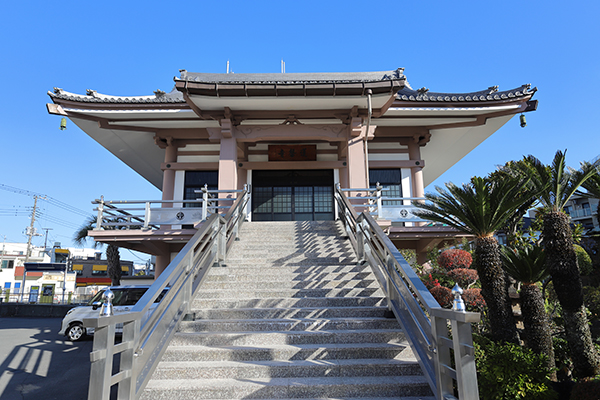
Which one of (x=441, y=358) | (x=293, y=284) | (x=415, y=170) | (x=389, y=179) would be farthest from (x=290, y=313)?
(x=415, y=170)

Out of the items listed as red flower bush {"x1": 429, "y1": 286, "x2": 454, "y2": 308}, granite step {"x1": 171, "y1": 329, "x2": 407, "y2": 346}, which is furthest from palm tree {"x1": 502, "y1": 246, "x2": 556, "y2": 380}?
granite step {"x1": 171, "y1": 329, "x2": 407, "y2": 346}

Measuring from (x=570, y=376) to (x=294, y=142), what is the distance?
9843 mm

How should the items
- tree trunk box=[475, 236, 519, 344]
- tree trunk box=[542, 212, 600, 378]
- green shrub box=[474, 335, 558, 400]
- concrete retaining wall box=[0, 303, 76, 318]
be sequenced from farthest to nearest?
1. concrete retaining wall box=[0, 303, 76, 318]
2. tree trunk box=[475, 236, 519, 344]
3. tree trunk box=[542, 212, 600, 378]
4. green shrub box=[474, 335, 558, 400]

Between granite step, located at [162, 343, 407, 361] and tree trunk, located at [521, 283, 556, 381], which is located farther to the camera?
tree trunk, located at [521, 283, 556, 381]

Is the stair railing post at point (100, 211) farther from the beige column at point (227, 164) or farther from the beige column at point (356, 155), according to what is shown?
the beige column at point (356, 155)

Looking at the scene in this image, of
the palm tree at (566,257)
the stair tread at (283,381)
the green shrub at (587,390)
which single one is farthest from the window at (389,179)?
the stair tread at (283,381)

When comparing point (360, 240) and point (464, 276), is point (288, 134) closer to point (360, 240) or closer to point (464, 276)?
point (360, 240)

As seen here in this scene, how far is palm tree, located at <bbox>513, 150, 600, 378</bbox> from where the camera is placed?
6102 millimetres

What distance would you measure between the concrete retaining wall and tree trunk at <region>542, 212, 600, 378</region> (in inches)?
817

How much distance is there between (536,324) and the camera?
658 centimetres

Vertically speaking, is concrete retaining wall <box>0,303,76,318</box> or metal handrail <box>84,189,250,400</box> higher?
metal handrail <box>84,189,250,400</box>

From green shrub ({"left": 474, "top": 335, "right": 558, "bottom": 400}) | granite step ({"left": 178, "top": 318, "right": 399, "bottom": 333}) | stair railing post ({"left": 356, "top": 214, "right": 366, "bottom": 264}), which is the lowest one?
green shrub ({"left": 474, "top": 335, "right": 558, "bottom": 400})

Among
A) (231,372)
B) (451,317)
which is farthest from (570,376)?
(231,372)

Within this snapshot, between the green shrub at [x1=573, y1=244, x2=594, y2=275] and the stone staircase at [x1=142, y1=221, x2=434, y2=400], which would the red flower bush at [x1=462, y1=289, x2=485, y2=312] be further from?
the green shrub at [x1=573, y1=244, x2=594, y2=275]
